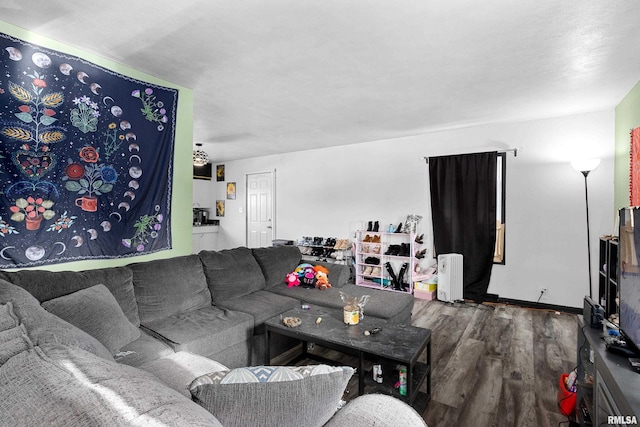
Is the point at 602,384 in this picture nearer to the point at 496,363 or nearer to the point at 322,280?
the point at 496,363

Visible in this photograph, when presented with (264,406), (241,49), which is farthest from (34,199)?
(264,406)

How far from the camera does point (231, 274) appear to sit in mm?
2945

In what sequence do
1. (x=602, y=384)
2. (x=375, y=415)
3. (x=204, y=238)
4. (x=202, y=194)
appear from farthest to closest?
(x=202, y=194)
(x=204, y=238)
(x=602, y=384)
(x=375, y=415)

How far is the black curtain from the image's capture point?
14.4 ft

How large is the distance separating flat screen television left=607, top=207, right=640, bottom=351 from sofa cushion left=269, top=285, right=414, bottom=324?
4.65ft

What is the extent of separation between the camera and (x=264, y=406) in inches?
33.2

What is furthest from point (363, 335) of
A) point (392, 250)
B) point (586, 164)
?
point (586, 164)

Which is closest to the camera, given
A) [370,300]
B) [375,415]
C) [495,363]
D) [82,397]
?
[82,397]

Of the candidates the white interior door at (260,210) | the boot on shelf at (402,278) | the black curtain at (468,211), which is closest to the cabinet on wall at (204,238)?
the white interior door at (260,210)

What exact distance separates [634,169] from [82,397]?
4201 millimetres

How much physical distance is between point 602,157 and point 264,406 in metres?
4.73

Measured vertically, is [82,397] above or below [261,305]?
above

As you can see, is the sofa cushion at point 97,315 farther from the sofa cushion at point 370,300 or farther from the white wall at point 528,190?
the white wall at point 528,190

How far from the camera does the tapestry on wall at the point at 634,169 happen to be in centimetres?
288
